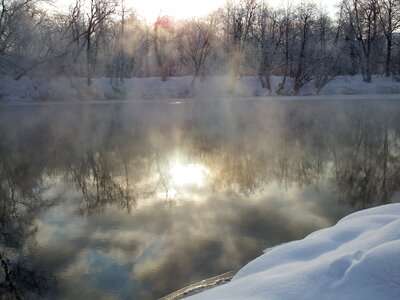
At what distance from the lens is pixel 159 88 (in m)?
40.8

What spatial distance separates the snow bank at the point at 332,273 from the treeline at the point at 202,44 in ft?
121

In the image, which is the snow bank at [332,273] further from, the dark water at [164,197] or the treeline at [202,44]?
the treeline at [202,44]

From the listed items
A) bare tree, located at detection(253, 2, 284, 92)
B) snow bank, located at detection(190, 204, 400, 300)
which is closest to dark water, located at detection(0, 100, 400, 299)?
snow bank, located at detection(190, 204, 400, 300)

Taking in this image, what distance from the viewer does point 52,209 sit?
8.63m

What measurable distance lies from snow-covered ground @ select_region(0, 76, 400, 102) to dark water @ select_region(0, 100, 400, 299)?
1938cm

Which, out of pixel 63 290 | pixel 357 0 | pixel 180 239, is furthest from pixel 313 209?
pixel 357 0

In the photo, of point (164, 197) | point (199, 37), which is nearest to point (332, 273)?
point (164, 197)

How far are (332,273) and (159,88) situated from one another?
1500 inches

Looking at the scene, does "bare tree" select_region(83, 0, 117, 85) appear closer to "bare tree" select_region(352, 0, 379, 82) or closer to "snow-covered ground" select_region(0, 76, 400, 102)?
"snow-covered ground" select_region(0, 76, 400, 102)

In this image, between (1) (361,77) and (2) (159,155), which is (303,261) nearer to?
(2) (159,155)

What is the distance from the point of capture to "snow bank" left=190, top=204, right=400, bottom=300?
3227mm

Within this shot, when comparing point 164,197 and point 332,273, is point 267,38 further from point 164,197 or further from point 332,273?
point 332,273

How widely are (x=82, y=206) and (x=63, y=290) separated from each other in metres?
3.58

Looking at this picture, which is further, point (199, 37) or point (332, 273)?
point (199, 37)
